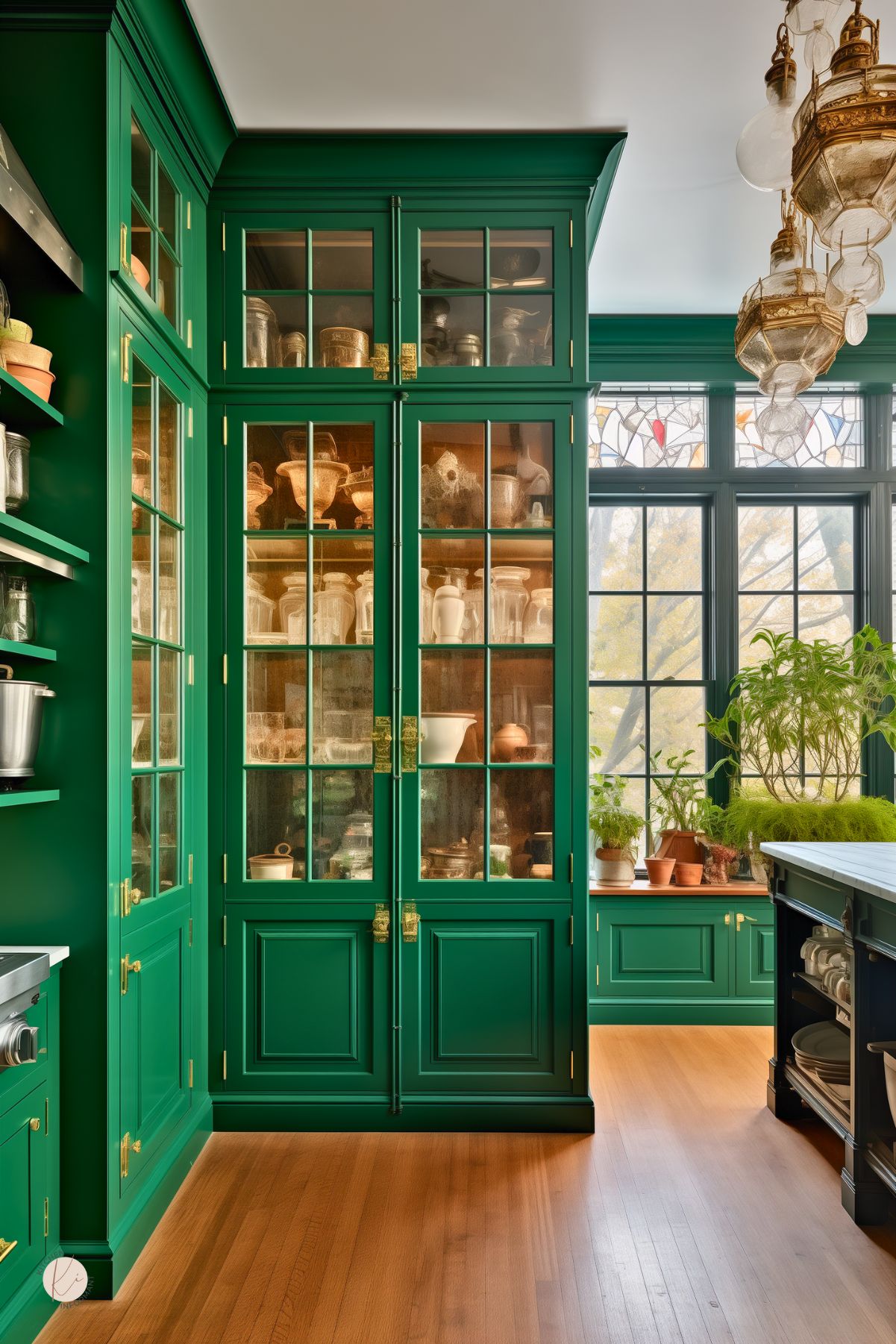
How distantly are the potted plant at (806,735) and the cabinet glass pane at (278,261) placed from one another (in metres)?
2.63

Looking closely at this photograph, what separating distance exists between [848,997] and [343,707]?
5.94ft

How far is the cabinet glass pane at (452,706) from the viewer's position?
129 inches

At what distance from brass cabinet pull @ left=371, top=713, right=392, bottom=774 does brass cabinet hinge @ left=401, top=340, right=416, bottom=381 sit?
118cm

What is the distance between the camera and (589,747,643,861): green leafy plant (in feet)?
14.7

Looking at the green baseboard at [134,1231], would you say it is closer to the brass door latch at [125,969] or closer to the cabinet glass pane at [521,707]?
the brass door latch at [125,969]

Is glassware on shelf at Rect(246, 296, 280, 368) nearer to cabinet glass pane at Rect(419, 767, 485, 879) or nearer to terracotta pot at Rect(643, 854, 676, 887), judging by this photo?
cabinet glass pane at Rect(419, 767, 485, 879)

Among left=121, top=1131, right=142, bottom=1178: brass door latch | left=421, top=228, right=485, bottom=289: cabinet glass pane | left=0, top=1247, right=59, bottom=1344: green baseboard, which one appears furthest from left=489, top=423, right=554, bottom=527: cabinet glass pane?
left=0, top=1247, right=59, bottom=1344: green baseboard

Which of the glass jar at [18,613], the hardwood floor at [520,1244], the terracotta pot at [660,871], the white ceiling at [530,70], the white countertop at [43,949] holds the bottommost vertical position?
the hardwood floor at [520,1244]

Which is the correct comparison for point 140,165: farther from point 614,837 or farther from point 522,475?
point 614,837

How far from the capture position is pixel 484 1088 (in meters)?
3.21

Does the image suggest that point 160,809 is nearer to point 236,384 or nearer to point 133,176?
point 236,384

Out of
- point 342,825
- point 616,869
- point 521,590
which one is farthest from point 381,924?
point 616,869

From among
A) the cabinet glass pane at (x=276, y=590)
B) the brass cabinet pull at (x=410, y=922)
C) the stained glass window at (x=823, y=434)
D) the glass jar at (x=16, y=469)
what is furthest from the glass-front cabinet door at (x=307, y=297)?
the stained glass window at (x=823, y=434)

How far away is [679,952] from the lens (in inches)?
171
